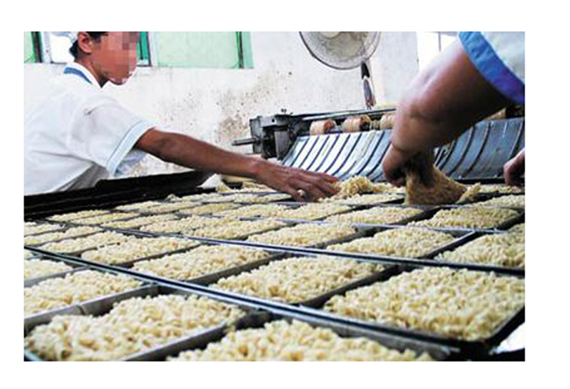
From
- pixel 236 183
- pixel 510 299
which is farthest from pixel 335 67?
pixel 510 299

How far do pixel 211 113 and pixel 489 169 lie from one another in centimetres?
318

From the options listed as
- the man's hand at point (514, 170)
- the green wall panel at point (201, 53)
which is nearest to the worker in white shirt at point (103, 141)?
the green wall panel at point (201, 53)

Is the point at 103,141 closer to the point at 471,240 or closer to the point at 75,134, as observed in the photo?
the point at 75,134

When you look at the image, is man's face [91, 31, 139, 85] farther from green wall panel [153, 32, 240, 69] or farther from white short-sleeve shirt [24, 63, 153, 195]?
green wall panel [153, 32, 240, 69]

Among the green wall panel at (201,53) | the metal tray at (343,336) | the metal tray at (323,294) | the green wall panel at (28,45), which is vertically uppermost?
the green wall panel at (201,53)

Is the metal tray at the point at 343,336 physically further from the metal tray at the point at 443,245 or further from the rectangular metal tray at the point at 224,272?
the metal tray at the point at 443,245

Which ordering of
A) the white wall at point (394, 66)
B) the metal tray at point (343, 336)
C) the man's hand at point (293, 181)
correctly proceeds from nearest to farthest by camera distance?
the metal tray at point (343, 336) < the white wall at point (394, 66) < the man's hand at point (293, 181)

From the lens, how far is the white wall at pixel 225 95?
440cm

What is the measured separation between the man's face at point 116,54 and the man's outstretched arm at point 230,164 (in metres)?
0.40

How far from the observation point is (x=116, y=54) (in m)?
2.54

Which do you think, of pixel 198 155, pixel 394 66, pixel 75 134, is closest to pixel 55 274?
pixel 198 155

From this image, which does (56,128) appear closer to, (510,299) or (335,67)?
(335,67)

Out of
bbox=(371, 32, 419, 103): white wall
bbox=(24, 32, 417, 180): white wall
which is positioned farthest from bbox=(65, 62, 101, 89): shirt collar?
bbox=(371, 32, 419, 103): white wall

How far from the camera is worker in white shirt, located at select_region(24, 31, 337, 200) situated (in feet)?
9.80
